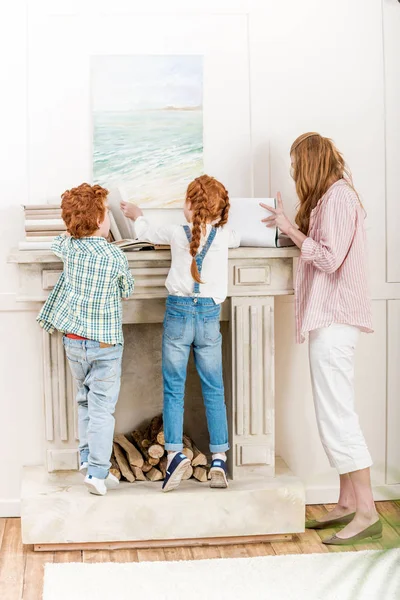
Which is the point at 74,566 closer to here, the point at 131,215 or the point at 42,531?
the point at 42,531

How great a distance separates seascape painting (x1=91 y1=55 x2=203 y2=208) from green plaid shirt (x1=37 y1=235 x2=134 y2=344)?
0.49 metres

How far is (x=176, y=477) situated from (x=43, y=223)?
1.13 metres

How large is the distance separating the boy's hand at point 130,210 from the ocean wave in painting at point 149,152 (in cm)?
21

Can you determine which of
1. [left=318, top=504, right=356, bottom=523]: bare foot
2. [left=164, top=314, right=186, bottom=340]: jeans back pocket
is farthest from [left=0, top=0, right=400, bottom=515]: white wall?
[left=164, top=314, right=186, bottom=340]: jeans back pocket

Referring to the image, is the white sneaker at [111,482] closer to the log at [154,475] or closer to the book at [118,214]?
the log at [154,475]

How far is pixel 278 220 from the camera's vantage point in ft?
8.86

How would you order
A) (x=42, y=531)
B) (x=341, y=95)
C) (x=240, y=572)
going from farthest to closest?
(x=341, y=95), (x=42, y=531), (x=240, y=572)

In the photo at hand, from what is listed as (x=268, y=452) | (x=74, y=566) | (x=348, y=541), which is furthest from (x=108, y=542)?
(x=348, y=541)

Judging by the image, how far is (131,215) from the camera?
2750mm

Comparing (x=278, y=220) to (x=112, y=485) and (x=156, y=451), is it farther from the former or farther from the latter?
(x=112, y=485)

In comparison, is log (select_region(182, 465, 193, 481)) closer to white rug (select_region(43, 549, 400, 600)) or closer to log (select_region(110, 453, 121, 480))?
log (select_region(110, 453, 121, 480))

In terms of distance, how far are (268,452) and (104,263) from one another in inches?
41.1

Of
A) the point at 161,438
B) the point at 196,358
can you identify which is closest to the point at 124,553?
the point at 161,438

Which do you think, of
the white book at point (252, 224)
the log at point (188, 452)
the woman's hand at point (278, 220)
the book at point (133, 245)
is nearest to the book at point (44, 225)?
the book at point (133, 245)
